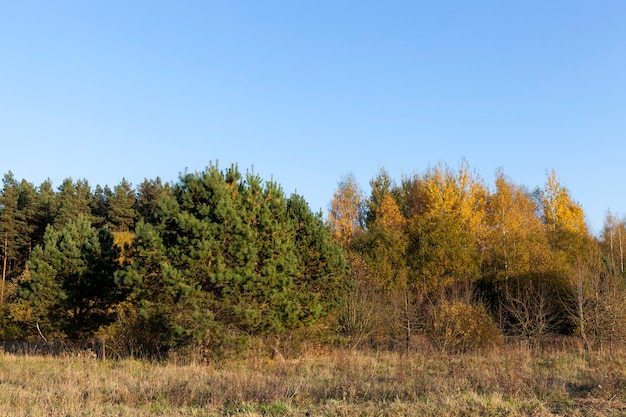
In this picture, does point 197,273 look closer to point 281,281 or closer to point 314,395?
point 281,281

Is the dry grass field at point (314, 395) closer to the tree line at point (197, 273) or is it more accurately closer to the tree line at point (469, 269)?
the tree line at point (197, 273)

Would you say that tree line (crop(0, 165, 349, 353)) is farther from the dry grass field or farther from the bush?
the bush

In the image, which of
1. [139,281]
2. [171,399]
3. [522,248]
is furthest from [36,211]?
[171,399]

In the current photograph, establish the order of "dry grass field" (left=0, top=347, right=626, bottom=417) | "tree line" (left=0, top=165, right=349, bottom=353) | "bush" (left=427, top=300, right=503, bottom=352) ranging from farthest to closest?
"bush" (left=427, top=300, right=503, bottom=352), "tree line" (left=0, top=165, right=349, bottom=353), "dry grass field" (left=0, top=347, right=626, bottom=417)

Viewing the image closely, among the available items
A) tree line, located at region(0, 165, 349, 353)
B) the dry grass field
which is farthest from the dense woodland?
the dry grass field

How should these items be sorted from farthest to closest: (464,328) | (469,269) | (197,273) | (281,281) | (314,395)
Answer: (469,269) → (464,328) → (281,281) → (197,273) → (314,395)

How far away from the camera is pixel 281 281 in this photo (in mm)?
19141

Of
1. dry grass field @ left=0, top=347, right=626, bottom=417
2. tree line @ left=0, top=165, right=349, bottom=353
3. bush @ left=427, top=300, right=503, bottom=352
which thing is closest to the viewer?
dry grass field @ left=0, top=347, right=626, bottom=417

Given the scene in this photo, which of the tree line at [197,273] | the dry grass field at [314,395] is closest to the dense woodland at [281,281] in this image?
the tree line at [197,273]

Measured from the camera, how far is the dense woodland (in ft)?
58.0

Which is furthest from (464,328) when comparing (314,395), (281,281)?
(314,395)

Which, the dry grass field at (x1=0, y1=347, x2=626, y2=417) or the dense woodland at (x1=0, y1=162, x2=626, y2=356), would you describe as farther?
the dense woodland at (x1=0, y1=162, x2=626, y2=356)

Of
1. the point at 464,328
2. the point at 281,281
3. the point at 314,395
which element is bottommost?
the point at 314,395

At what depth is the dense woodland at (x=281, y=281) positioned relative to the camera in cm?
1769
